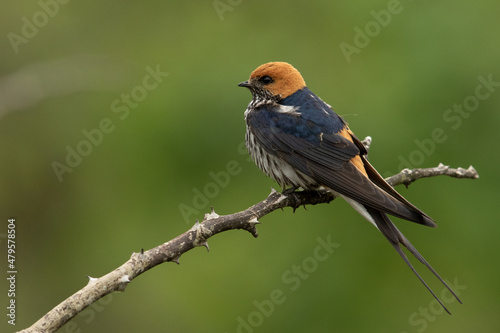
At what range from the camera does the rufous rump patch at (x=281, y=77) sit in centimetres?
463

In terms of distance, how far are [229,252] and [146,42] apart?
A: 2.67m

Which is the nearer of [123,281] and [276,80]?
[123,281]

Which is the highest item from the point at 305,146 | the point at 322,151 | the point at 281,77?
the point at 281,77

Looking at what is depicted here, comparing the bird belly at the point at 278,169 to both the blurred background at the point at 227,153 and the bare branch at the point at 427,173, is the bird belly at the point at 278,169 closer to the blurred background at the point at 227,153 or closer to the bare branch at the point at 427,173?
the bare branch at the point at 427,173

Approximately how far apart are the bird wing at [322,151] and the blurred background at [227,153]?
1467 millimetres

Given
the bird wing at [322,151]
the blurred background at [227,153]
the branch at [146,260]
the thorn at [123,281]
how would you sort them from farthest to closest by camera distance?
the blurred background at [227,153]
the bird wing at [322,151]
the thorn at [123,281]
the branch at [146,260]

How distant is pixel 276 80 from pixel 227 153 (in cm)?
158

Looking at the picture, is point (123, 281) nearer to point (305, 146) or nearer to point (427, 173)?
point (305, 146)

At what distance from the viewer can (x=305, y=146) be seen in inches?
174

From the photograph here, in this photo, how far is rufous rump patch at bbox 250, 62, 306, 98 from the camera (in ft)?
15.2

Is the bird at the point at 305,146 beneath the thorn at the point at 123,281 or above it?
above

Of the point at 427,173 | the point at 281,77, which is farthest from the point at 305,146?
the point at 427,173

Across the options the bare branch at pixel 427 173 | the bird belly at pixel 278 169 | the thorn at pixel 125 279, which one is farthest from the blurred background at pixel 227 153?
the thorn at pixel 125 279

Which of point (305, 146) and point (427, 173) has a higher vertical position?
point (305, 146)
